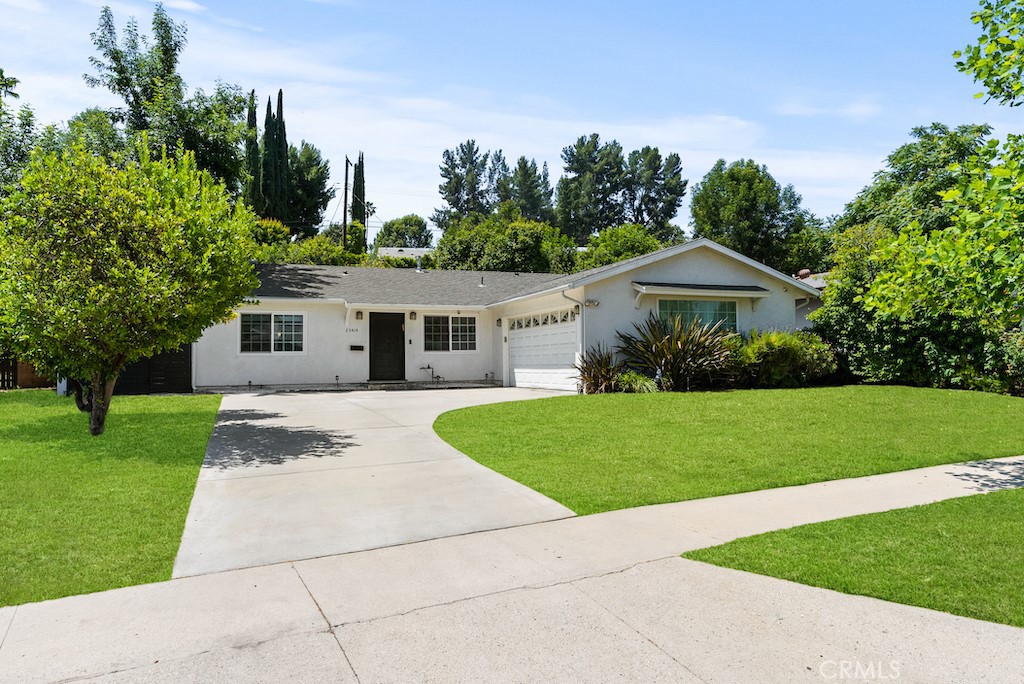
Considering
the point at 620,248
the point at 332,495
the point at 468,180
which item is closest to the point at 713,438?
the point at 332,495

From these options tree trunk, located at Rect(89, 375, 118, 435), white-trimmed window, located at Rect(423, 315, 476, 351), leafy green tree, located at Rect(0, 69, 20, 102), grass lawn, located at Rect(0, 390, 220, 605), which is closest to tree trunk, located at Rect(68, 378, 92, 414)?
grass lawn, located at Rect(0, 390, 220, 605)

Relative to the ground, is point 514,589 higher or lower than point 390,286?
lower

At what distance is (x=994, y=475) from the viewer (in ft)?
22.8

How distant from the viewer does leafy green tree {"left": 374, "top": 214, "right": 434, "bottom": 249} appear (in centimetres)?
7006

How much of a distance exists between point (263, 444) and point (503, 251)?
2694 centimetres

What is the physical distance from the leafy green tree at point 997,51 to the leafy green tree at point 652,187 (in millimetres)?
58677

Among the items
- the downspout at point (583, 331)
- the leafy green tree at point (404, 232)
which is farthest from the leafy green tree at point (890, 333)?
the leafy green tree at point (404, 232)

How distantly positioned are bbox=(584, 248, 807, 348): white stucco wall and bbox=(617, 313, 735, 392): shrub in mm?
736

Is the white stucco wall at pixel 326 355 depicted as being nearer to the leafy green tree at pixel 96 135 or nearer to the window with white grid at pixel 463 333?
the window with white grid at pixel 463 333

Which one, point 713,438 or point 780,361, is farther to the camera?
point 780,361

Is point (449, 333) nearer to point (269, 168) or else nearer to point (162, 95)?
point (162, 95)

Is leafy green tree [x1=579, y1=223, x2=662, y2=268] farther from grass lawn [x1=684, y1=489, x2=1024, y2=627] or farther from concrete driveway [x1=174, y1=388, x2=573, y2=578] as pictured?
grass lawn [x1=684, y1=489, x2=1024, y2=627]

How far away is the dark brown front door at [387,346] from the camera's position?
18.7 m

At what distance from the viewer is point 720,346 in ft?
48.7
